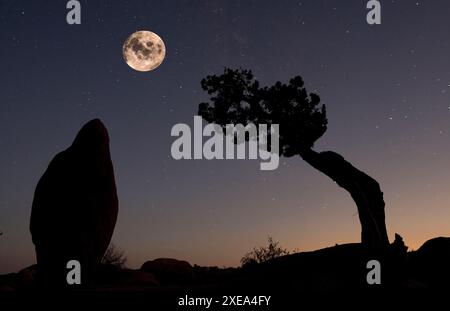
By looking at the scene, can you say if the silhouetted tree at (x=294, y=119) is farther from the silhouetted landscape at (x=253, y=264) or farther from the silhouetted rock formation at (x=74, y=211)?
the silhouetted rock formation at (x=74, y=211)

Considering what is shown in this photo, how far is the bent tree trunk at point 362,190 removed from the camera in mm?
17156

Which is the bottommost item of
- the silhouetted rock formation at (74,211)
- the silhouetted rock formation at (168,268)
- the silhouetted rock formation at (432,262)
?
the silhouetted rock formation at (168,268)

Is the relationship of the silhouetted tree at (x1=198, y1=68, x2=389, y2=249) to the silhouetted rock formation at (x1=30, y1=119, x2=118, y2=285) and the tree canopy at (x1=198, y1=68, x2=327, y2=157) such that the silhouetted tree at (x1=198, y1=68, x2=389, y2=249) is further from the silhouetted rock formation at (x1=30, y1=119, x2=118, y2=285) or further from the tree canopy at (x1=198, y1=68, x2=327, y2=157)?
the silhouetted rock formation at (x1=30, y1=119, x2=118, y2=285)

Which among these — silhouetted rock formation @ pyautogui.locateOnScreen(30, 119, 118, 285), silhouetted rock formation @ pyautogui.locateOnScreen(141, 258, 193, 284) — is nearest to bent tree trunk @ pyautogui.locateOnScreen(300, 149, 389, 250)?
silhouetted rock formation @ pyautogui.locateOnScreen(30, 119, 118, 285)

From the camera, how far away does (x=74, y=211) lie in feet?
48.7

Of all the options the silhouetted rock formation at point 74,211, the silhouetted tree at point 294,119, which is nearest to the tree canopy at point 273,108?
the silhouetted tree at point 294,119

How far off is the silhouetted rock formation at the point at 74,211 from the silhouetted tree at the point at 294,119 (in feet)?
21.9

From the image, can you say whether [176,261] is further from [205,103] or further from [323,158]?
[323,158]

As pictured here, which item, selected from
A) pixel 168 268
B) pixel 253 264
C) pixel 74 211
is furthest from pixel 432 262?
pixel 168 268

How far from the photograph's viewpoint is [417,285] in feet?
44.2

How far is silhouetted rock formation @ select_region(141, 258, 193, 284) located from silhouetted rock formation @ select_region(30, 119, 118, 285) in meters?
7.81
